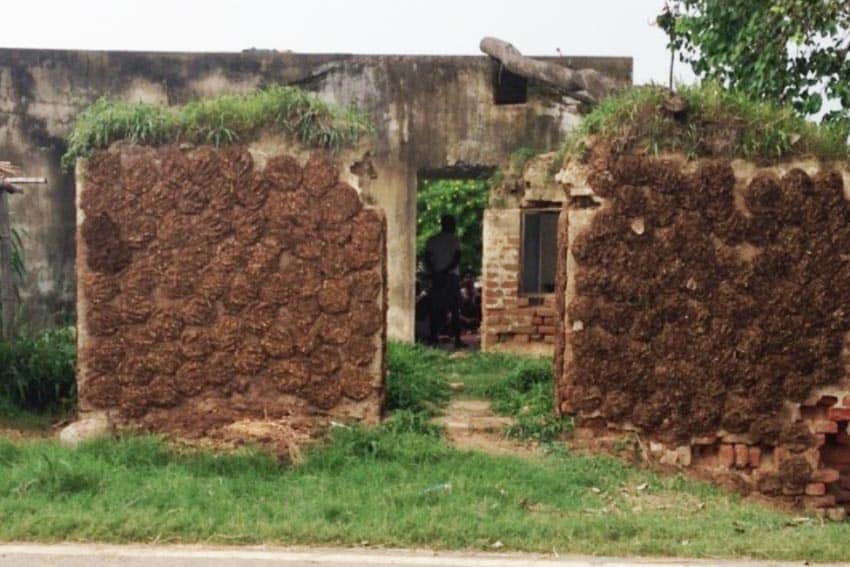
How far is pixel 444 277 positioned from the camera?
14.0m

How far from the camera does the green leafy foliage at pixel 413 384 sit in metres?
8.16

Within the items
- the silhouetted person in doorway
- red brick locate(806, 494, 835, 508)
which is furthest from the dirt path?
the silhouetted person in doorway

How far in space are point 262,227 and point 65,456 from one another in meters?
2.06

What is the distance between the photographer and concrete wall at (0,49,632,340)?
12.7 m

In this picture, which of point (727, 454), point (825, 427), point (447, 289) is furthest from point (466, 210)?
point (825, 427)

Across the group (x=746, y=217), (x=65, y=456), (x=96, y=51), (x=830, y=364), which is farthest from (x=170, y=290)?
(x=96, y=51)

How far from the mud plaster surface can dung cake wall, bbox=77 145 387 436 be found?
1679 millimetres

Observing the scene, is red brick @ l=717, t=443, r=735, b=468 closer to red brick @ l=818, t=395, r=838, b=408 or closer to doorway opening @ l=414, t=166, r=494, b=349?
red brick @ l=818, t=395, r=838, b=408

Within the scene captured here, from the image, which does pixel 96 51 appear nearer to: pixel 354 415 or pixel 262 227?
pixel 262 227

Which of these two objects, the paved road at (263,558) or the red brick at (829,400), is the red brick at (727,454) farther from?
the paved road at (263,558)

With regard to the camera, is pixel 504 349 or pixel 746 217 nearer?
pixel 746 217

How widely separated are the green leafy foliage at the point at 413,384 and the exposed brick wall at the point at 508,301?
1.82 metres

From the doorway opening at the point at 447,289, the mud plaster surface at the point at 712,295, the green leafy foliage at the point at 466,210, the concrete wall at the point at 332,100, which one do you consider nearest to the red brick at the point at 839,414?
the mud plaster surface at the point at 712,295

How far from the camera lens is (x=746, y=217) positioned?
281 inches
